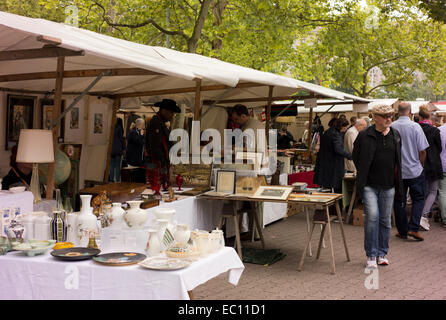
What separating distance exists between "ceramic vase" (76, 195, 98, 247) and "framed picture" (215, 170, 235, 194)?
3.24m

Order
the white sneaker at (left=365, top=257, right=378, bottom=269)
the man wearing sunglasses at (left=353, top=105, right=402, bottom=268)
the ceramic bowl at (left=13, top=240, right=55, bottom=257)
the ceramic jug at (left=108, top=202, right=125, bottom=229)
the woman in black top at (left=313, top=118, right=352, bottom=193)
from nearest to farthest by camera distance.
A: the ceramic bowl at (left=13, top=240, right=55, bottom=257)
the ceramic jug at (left=108, top=202, right=125, bottom=229)
the man wearing sunglasses at (left=353, top=105, right=402, bottom=268)
the white sneaker at (left=365, top=257, right=378, bottom=269)
the woman in black top at (left=313, top=118, right=352, bottom=193)

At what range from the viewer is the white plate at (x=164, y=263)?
326 centimetres

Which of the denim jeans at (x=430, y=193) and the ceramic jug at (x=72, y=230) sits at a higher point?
the ceramic jug at (x=72, y=230)

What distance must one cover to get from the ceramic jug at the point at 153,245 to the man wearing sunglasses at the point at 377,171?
3.31 metres

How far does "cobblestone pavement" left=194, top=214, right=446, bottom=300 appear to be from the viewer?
552 cm

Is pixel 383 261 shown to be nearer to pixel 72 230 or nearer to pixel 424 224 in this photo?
pixel 424 224

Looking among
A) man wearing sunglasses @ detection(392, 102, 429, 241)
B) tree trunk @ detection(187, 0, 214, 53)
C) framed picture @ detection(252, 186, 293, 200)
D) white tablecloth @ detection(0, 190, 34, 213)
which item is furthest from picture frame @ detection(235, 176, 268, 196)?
tree trunk @ detection(187, 0, 214, 53)

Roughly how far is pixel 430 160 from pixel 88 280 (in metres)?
7.16

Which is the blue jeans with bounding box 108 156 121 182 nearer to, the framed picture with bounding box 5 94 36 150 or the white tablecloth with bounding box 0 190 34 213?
the framed picture with bounding box 5 94 36 150

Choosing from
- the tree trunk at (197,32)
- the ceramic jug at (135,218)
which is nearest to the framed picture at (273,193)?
the ceramic jug at (135,218)

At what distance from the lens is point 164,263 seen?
3367 millimetres

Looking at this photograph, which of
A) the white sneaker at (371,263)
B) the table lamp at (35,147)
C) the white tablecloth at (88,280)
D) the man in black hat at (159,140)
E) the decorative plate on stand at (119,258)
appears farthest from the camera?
the man in black hat at (159,140)

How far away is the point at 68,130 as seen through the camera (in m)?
8.48

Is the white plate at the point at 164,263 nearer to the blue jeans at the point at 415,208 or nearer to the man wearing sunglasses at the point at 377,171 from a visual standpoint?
the man wearing sunglasses at the point at 377,171
